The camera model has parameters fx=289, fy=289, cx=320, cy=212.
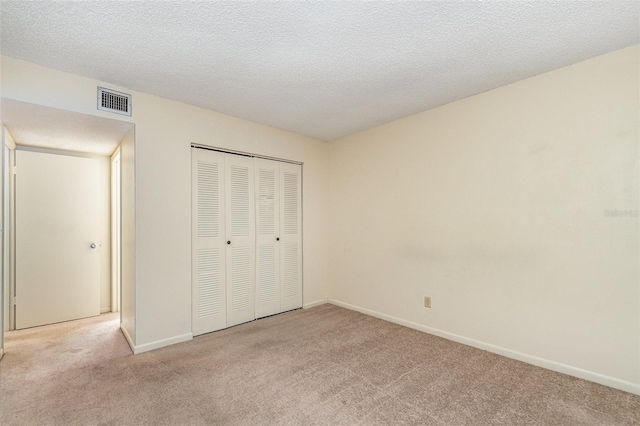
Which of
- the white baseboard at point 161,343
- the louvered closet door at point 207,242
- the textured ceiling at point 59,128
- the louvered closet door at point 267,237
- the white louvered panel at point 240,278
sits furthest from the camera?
the louvered closet door at point 267,237

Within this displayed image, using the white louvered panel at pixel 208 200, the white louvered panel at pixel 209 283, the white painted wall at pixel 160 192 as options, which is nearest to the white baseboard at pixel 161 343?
the white painted wall at pixel 160 192

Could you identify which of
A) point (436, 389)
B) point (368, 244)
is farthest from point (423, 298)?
point (436, 389)

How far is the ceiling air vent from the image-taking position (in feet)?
8.30

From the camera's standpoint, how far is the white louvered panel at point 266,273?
12.1 feet

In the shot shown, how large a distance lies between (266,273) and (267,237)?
467mm

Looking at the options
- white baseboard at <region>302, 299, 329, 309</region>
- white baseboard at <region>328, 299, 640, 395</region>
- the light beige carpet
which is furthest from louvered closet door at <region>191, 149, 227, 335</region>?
white baseboard at <region>328, 299, 640, 395</region>

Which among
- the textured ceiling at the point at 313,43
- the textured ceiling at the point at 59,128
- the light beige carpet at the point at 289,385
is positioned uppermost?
the textured ceiling at the point at 313,43

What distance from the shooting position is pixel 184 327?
117 inches

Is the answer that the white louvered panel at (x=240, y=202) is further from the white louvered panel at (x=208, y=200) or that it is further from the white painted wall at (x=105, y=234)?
the white painted wall at (x=105, y=234)

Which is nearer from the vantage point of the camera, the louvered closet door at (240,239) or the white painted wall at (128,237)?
the white painted wall at (128,237)

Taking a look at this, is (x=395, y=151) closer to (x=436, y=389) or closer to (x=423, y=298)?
(x=423, y=298)

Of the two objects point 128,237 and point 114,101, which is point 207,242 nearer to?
point 128,237

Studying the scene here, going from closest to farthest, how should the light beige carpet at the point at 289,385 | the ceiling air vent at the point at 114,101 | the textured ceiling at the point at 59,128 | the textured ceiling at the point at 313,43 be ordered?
1. the textured ceiling at the point at 313,43
2. the light beige carpet at the point at 289,385
3. the textured ceiling at the point at 59,128
4. the ceiling air vent at the point at 114,101

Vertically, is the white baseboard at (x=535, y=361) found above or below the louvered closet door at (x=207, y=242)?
below
